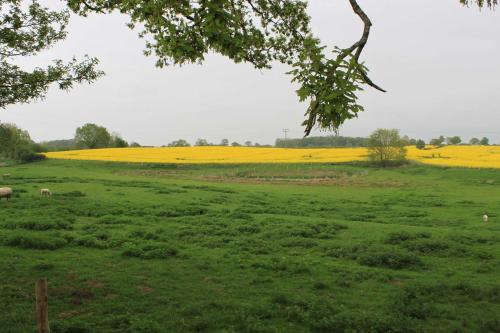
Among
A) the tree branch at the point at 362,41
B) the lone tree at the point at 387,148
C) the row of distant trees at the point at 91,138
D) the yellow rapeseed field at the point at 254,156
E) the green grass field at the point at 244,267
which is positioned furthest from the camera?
the row of distant trees at the point at 91,138

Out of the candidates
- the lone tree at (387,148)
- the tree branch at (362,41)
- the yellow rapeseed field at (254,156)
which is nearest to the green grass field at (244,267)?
the tree branch at (362,41)

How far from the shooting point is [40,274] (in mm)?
11039

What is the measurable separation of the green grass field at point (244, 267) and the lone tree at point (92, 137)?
3279 inches

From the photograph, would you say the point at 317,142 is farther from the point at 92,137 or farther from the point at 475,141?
the point at 92,137

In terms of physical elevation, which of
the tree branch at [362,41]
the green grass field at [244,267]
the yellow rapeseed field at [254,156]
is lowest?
the green grass field at [244,267]

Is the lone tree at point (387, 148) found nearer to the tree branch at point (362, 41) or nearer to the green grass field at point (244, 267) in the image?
the green grass field at point (244, 267)

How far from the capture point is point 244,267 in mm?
12453

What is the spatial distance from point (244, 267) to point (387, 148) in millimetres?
50262

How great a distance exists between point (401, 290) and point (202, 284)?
4794mm

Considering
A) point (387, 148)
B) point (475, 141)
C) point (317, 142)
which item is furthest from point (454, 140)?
point (387, 148)

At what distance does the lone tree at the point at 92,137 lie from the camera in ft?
345

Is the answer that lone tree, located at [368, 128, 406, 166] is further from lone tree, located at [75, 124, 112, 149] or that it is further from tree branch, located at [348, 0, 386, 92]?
lone tree, located at [75, 124, 112, 149]

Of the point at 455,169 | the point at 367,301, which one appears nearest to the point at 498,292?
the point at 367,301

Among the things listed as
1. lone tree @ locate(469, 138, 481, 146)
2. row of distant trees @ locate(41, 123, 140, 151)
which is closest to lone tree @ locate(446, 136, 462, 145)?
lone tree @ locate(469, 138, 481, 146)
